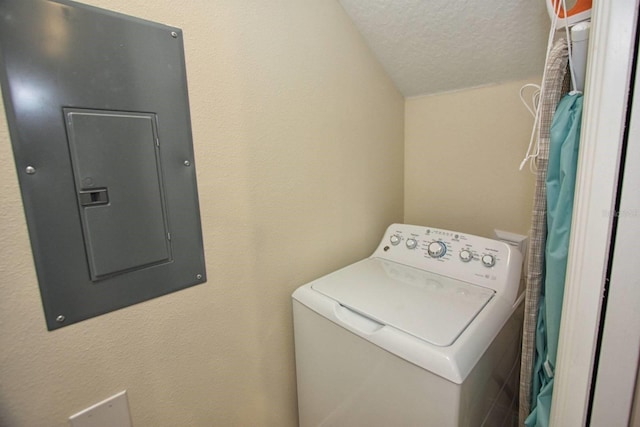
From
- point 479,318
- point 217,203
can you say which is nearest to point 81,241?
point 217,203

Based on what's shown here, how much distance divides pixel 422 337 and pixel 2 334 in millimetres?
897

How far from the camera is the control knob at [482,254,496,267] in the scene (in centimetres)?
95

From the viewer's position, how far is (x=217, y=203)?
824 millimetres

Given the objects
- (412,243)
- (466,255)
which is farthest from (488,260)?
(412,243)

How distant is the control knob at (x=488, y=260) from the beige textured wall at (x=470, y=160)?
0.35 meters

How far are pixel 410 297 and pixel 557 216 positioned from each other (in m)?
0.43

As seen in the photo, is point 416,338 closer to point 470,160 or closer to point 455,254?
point 455,254

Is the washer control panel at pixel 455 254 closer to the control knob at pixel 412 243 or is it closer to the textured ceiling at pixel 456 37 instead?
the control knob at pixel 412 243

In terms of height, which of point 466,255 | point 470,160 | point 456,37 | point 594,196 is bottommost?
point 466,255

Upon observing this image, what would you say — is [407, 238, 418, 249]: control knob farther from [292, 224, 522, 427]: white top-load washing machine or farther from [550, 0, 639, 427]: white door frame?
[550, 0, 639, 427]: white door frame

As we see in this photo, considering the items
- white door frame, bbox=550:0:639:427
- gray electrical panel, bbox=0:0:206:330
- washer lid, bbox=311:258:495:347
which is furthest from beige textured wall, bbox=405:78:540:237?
gray electrical panel, bbox=0:0:206:330

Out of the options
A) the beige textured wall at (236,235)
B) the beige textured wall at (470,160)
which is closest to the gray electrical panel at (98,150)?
the beige textured wall at (236,235)

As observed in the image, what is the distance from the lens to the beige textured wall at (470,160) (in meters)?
1.14

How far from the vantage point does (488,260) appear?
0.96 m
